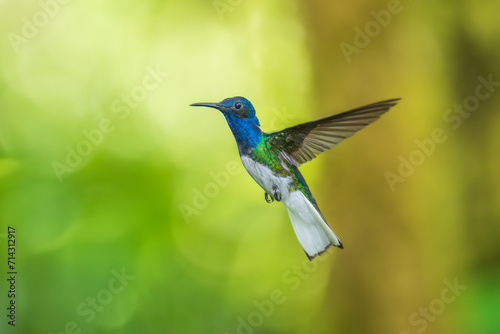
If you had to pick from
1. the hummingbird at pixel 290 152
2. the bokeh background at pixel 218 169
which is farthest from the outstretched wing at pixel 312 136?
the bokeh background at pixel 218 169

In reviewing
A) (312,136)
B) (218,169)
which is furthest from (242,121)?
(218,169)

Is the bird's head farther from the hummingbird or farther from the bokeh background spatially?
the bokeh background

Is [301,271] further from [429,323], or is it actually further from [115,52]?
[115,52]

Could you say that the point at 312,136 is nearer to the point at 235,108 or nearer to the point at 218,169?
the point at 235,108

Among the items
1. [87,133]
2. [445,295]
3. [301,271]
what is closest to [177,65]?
[87,133]

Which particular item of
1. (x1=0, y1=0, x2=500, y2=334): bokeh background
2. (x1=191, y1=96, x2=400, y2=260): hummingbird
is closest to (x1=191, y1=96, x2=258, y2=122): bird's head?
(x1=191, y1=96, x2=400, y2=260): hummingbird

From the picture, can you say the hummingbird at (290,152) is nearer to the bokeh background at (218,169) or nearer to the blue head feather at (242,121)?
the blue head feather at (242,121)
